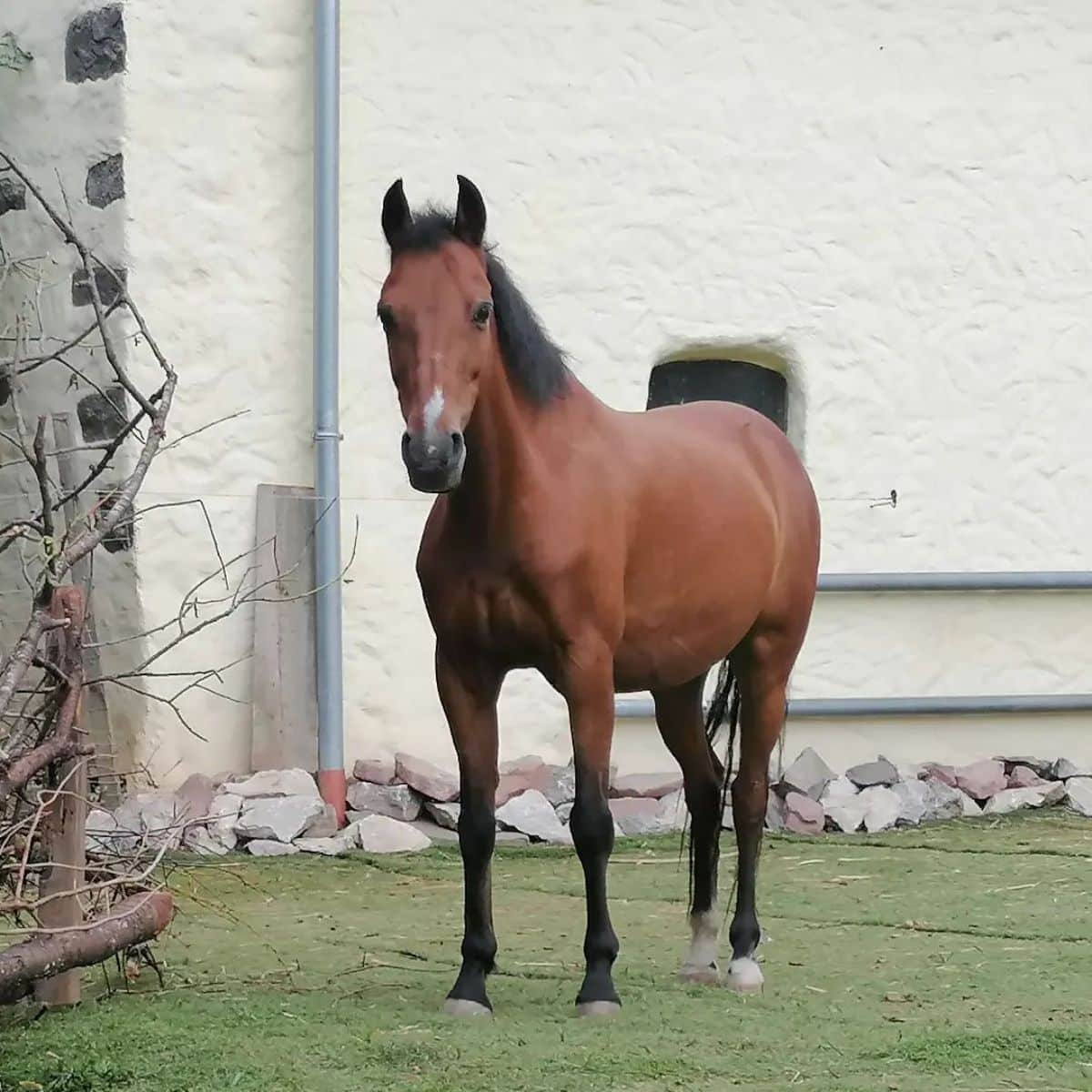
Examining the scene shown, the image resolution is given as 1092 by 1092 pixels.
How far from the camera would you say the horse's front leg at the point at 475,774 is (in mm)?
4723

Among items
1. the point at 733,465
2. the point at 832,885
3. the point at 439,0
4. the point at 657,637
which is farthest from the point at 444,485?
the point at 439,0

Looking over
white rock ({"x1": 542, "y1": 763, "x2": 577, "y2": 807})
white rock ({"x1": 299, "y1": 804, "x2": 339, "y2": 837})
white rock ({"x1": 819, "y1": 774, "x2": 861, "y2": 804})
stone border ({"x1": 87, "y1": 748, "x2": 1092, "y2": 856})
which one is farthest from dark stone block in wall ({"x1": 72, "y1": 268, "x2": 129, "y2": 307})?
white rock ({"x1": 819, "y1": 774, "x2": 861, "y2": 804})

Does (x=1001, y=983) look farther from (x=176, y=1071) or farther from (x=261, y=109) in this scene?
(x=261, y=109)

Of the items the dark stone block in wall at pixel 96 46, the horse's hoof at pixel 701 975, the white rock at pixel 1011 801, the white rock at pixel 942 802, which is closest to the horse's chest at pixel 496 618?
the horse's hoof at pixel 701 975

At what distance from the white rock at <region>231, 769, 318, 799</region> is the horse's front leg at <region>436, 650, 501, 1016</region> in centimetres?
308

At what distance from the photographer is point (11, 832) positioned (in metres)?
4.15

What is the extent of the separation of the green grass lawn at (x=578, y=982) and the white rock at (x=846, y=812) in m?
0.48

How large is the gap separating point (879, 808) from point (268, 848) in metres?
2.77

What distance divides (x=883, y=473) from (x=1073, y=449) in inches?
40.3

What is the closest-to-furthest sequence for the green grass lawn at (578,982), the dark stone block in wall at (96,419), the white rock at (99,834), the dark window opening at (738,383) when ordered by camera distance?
the green grass lawn at (578,982)
the white rock at (99,834)
the dark stone block in wall at (96,419)
the dark window opening at (738,383)

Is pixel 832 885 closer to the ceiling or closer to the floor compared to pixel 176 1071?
closer to the floor

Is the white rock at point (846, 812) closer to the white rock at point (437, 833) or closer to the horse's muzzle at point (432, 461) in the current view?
the white rock at point (437, 833)

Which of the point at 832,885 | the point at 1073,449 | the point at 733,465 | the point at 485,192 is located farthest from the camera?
the point at 1073,449

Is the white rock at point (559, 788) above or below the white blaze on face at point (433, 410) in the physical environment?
below
